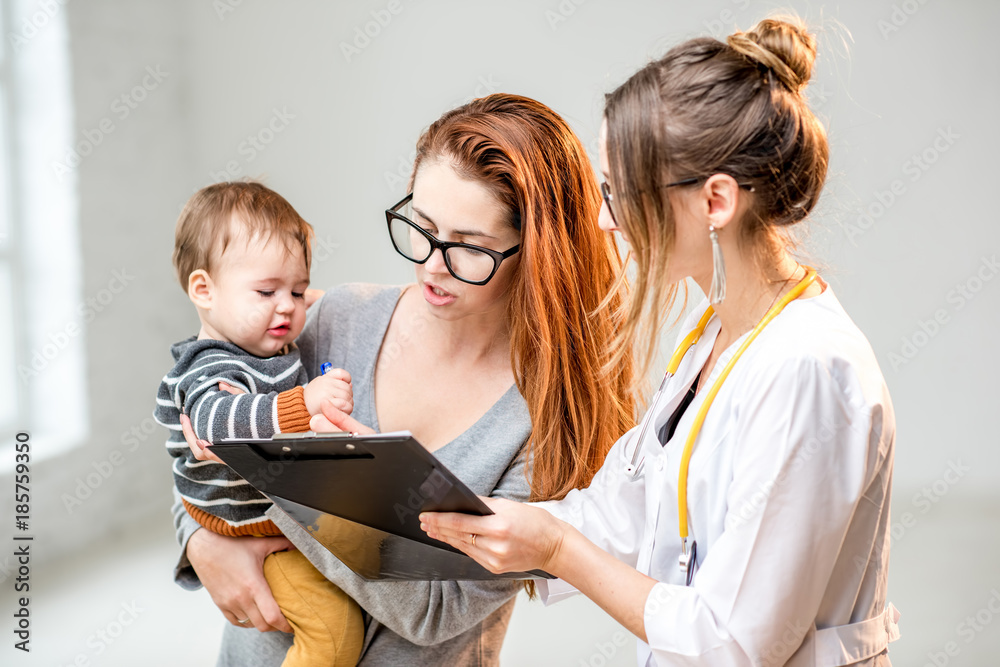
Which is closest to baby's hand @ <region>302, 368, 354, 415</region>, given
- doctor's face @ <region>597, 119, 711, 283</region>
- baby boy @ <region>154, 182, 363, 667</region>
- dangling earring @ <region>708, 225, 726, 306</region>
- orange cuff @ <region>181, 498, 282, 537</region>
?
baby boy @ <region>154, 182, 363, 667</region>

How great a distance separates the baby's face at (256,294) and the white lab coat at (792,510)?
102 centimetres

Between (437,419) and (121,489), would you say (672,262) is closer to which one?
→ (437,419)

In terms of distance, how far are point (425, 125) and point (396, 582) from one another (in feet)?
10.6

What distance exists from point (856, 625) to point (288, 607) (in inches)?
44.4

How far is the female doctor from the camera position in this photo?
1.11 meters

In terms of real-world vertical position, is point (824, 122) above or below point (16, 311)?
above

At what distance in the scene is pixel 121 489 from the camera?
4297mm

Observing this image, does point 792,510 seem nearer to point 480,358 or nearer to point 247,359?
point 480,358

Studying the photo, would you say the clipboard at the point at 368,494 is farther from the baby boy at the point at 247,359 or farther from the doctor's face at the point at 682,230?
the doctor's face at the point at 682,230

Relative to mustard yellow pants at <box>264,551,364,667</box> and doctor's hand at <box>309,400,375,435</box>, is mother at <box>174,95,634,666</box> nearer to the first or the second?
mustard yellow pants at <box>264,551,364,667</box>

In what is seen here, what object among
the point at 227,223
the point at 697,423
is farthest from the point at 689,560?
the point at 227,223

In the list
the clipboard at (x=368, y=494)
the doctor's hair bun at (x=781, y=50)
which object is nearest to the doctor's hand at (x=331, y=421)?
the clipboard at (x=368, y=494)

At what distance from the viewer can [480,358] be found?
1899mm

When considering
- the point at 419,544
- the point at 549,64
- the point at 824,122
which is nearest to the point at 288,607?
the point at 419,544
